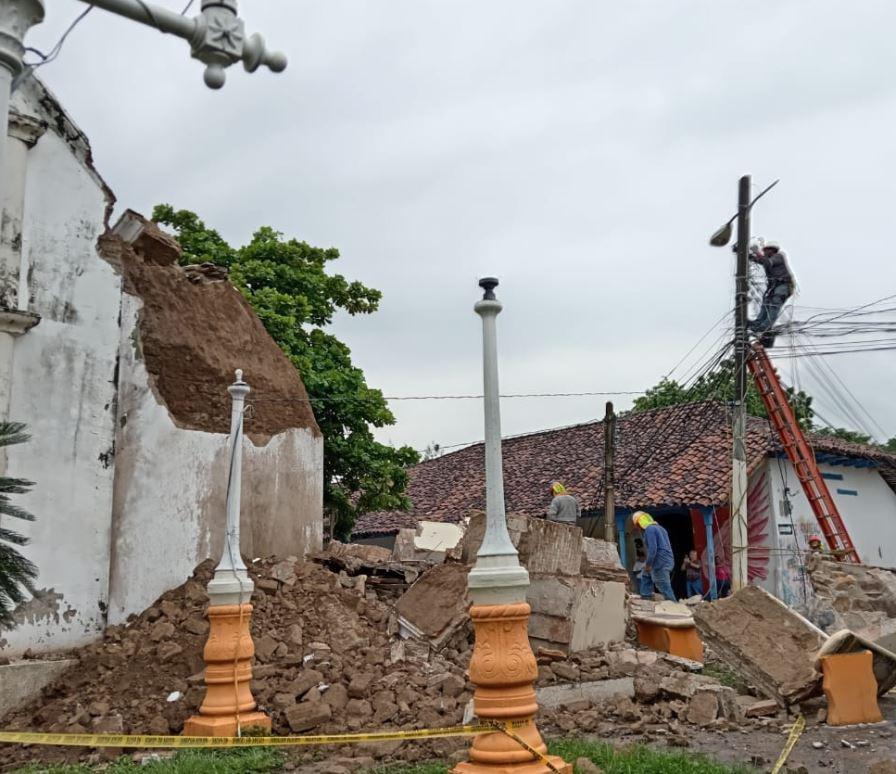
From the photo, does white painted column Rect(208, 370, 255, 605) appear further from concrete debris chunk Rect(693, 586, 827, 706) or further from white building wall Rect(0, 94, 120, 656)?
concrete debris chunk Rect(693, 586, 827, 706)

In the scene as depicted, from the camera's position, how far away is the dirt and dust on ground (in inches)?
290

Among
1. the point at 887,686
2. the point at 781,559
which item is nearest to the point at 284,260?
the point at 781,559

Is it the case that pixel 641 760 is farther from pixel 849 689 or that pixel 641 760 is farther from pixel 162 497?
pixel 162 497

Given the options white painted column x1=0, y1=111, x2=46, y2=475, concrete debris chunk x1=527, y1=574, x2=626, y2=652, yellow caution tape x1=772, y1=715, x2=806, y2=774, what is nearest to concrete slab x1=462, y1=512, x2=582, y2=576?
concrete debris chunk x1=527, y1=574, x2=626, y2=652

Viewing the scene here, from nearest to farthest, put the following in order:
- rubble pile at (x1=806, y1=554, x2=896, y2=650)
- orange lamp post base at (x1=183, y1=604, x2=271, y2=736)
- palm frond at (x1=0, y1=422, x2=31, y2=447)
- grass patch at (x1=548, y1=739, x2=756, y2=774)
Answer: palm frond at (x1=0, y1=422, x2=31, y2=447)
grass patch at (x1=548, y1=739, x2=756, y2=774)
orange lamp post base at (x1=183, y1=604, x2=271, y2=736)
rubble pile at (x1=806, y1=554, x2=896, y2=650)

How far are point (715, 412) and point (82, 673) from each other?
17441 mm

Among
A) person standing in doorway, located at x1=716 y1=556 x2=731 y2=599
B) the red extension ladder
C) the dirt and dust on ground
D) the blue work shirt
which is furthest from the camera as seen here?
person standing in doorway, located at x1=716 y1=556 x2=731 y2=599

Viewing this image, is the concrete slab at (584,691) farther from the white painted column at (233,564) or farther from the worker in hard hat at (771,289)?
the worker in hard hat at (771,289)

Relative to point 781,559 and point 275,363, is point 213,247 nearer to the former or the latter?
point 275,363

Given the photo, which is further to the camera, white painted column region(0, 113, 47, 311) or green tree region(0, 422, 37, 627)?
white painted column region(0, 113, 47, 311)

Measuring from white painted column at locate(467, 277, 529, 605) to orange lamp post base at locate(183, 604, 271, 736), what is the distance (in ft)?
11.1

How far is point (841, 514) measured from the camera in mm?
22328

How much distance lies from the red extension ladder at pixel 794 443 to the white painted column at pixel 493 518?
12320 millimetres

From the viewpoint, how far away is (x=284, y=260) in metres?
19.6
